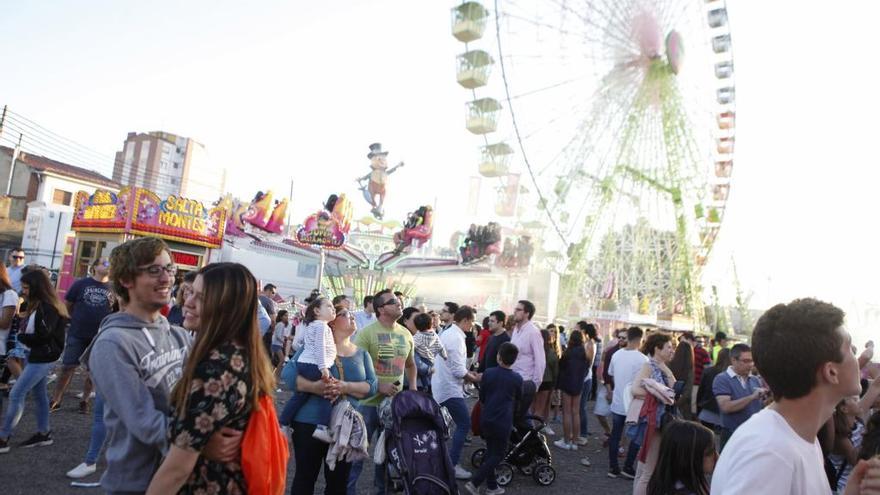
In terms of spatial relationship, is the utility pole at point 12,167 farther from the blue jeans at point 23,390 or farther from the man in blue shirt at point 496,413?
the man in blue shirt at point 496,413

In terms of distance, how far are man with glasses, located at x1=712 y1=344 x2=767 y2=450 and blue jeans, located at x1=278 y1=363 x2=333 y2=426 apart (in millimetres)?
3422

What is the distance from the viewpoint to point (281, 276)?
33.4 metres

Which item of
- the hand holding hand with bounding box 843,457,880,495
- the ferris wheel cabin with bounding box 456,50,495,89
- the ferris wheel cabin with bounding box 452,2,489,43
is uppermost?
the ferris wheel cabin with bounding box 452,2,489,43

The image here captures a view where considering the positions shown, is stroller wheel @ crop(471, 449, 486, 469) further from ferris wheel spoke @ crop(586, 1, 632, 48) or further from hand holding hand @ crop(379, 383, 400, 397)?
ferris wheel spoke @ crop(586, 1, 632, 48)

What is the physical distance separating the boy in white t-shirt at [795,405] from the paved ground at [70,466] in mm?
4106

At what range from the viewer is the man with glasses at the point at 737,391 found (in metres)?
4.95

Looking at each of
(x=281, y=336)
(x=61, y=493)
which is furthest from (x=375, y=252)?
(x=61, y=493)

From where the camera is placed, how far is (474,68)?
869 inches

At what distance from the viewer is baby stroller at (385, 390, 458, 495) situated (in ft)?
13.3

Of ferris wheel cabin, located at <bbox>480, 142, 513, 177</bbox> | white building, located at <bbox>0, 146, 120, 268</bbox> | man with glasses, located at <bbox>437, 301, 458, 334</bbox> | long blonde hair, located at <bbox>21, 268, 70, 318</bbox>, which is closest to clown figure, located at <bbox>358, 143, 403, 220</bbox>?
ferris wheel cabin, located at <bbox>480, 142, 513, 177</bbox>

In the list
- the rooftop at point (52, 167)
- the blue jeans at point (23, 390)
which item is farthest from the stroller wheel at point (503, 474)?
the rooftop at point (52, 167)

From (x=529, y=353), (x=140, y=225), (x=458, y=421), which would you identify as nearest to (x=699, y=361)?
(x=529, y=353)

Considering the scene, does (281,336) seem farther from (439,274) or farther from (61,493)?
(439,274)

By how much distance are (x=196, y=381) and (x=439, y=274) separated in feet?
106
